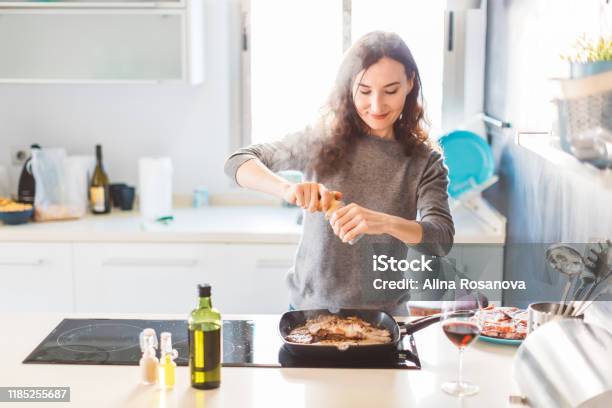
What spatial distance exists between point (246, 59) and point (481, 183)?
1.24 m

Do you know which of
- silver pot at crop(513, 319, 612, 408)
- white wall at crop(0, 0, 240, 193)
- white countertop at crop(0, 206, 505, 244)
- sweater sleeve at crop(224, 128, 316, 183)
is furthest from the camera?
white wall at crop(0, 0, 240, 193)

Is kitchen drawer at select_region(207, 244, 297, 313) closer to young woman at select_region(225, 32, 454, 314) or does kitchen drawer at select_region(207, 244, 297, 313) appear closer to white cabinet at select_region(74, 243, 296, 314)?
white cabinet at select_region(74, 243, 296, 314)

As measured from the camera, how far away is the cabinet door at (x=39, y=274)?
329 centimetres

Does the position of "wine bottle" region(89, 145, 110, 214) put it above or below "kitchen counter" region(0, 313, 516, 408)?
above

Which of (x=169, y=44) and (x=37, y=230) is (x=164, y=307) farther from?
(x=169, y=44)

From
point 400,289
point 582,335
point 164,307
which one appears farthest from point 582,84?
point 164,307

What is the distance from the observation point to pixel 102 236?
10.7ft

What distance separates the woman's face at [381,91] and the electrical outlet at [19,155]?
2165 mm

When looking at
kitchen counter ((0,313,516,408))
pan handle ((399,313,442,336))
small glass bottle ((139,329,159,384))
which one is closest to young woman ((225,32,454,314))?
pan handle ((399,313,442,336))

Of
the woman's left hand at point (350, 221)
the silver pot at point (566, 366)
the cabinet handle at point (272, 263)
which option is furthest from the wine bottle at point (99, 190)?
the silver pot at point (566, 366)

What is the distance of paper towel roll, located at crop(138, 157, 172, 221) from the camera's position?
353 centimetres

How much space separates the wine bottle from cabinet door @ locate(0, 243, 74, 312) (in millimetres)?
379

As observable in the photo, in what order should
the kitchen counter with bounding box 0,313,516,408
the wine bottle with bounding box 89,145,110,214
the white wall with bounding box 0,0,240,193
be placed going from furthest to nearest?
the white wall with bounding box 0,0,240,193 < the wine bottle with bounding box 89,145,110,214 < the kitchen counter with bounding box 0,313,516,408

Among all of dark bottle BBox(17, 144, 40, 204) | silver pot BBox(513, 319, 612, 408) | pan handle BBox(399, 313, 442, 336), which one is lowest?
pan handle BBox(399, 313, 442, 336)
